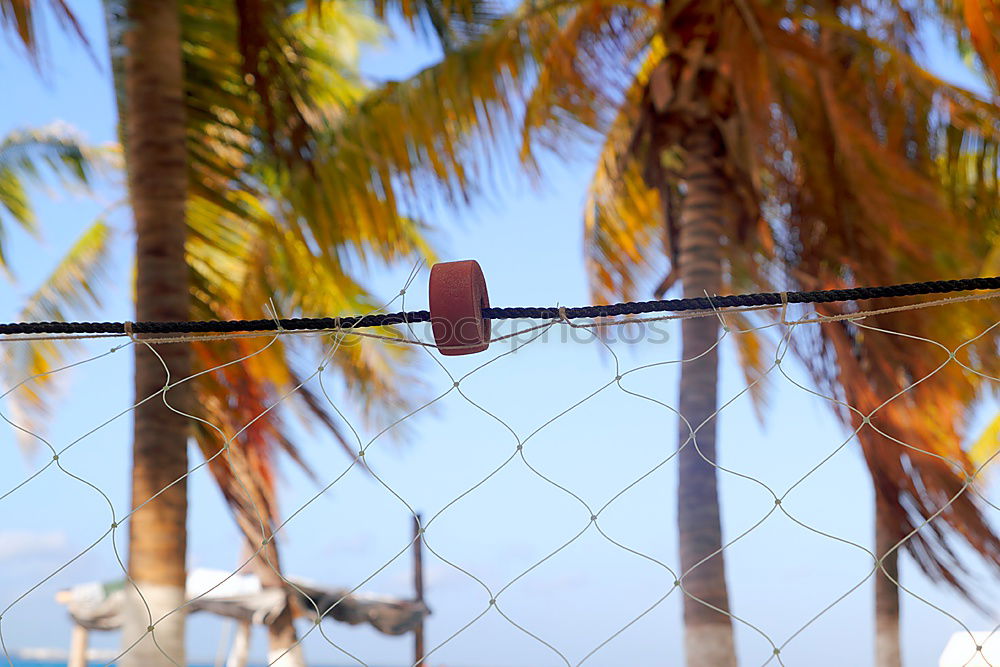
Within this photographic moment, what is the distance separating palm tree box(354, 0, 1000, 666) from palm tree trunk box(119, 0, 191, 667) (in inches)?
48.7

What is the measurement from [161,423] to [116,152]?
5.82 meters

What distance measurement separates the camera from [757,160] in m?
4.26

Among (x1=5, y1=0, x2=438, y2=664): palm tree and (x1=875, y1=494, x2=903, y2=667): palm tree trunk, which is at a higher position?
(x1=5, y1=0, x2=438, y2=664): palm tree

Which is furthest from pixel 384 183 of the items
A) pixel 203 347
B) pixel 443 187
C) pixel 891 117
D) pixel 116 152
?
pixel 116 152

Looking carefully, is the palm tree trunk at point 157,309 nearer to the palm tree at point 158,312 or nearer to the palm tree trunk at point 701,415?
the palm tree at point 158,312

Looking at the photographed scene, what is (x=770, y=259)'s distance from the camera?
221 inches

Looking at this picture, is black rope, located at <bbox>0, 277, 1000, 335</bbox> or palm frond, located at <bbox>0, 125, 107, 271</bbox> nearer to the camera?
black rope, located at <bbox>0, 277, 1000, 335</bbox>

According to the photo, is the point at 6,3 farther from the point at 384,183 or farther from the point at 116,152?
the point at 116,152

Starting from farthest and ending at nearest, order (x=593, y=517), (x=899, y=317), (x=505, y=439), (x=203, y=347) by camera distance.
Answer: (x=203, y=347) → (x=899, y=317) → (x=505, y=439) → (x=593, y=517)

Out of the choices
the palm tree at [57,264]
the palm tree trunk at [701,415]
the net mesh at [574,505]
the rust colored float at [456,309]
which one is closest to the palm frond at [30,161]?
the palm tree at [57,264]

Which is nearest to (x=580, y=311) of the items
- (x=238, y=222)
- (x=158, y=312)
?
(x=158, y=312)

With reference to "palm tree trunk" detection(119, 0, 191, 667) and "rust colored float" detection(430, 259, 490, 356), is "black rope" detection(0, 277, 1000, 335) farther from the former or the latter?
"palm tree trunk" detection(119, 0, 191, 667)

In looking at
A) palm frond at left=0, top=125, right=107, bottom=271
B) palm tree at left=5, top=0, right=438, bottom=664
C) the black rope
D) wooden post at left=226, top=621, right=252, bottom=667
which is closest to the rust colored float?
the black rope

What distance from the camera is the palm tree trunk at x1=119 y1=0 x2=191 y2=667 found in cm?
320
